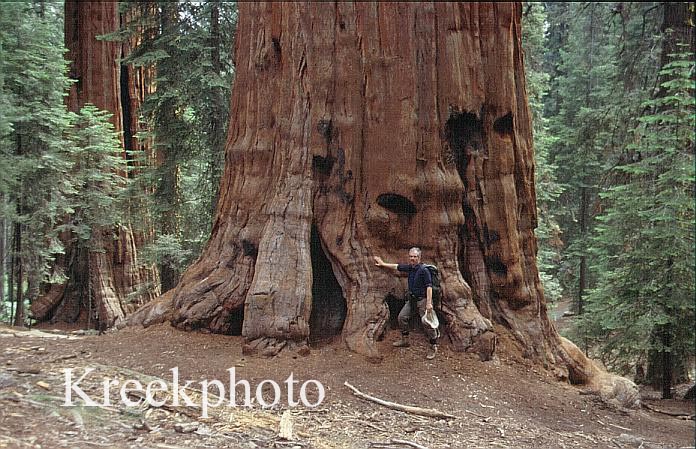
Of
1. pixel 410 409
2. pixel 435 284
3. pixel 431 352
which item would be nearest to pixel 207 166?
pixel 435 284

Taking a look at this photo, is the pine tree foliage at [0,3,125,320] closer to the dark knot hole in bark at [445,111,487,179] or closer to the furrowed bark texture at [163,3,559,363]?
the furrowed bark texture at [163,3,559,363]

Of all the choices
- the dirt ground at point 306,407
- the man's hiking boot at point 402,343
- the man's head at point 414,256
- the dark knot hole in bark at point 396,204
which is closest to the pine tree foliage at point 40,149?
the dirt ground at point 306,407

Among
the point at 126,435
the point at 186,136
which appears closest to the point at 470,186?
the point at 126,435

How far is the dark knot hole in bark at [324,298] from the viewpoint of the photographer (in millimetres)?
8039

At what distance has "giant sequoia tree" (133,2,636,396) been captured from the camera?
7.62 metres

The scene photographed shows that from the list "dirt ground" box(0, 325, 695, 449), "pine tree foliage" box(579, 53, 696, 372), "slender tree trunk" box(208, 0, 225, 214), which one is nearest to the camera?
"dirt ground" box(0, 325, 695, 449)

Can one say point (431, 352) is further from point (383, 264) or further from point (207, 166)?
point (207, 166)

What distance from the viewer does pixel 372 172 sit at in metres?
7.81

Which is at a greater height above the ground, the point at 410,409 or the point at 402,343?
the point at 402,343

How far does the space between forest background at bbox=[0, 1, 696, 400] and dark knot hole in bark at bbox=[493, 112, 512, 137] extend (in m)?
1.49

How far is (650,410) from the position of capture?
8102 millimetres

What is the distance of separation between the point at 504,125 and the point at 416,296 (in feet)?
8.98

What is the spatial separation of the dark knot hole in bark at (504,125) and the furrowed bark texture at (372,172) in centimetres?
8

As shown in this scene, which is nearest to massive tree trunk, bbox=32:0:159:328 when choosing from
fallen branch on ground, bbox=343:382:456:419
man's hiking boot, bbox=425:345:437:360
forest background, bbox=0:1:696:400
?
forest background, bbox=0:1:696:400
